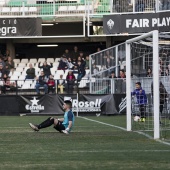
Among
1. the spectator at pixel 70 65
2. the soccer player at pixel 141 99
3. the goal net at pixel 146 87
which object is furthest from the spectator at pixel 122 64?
the soccer player at pixel 141 99

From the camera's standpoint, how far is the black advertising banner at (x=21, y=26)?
37.3m

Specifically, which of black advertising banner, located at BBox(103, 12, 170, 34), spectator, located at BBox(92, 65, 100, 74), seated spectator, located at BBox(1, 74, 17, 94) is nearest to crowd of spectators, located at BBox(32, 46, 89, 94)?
spectator, located at BBox(92, 65, 100, 74)

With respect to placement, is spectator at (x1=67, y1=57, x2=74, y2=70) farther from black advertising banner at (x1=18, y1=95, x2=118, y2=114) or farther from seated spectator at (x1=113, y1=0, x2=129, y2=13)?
black advertising banner at (x1=18, y1=95, x2=118, y2=114)

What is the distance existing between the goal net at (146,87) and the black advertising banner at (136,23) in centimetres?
729

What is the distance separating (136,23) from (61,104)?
7.64m

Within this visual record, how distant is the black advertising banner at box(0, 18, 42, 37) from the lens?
37.3 metres

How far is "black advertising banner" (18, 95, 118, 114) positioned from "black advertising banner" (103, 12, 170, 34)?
6.41 metres

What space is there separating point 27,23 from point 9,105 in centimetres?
821

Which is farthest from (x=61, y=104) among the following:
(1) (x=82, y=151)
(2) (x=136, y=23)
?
(1) (x=82, y=151)

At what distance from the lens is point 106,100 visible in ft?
99.7

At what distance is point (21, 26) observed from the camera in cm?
3738

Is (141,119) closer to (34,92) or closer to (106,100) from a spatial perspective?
(106,100)

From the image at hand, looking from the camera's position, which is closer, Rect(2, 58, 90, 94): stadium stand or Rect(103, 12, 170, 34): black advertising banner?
Rect(2, 58, 90, 94): stadium stand

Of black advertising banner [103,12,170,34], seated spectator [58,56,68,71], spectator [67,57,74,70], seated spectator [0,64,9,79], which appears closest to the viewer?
black advertising banner [103,12,170,34]
